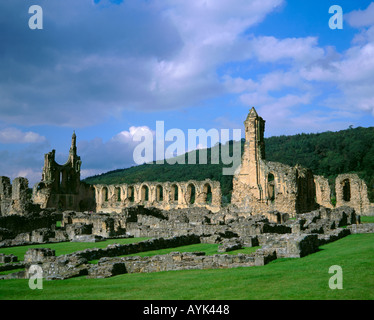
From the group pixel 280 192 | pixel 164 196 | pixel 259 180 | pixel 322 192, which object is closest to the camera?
pixel 280 192

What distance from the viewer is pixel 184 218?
2925 cm

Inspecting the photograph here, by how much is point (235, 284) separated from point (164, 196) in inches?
1727

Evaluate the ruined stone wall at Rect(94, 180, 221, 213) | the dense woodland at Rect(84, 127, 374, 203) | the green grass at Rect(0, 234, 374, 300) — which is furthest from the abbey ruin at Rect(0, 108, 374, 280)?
the dense woodland at Rect(84, 127, 374, 203)

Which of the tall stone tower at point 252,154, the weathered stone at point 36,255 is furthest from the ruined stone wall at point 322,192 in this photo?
the weathered stone at point 36,255

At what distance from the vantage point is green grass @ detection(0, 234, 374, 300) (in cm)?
705

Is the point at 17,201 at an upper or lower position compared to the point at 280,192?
lower

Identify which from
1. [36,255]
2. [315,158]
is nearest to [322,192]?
[36,255]

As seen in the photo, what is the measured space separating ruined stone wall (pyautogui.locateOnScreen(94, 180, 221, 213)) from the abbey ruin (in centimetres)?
13

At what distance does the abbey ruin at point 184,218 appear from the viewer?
1178 cm

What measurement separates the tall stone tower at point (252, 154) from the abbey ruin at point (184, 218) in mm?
86

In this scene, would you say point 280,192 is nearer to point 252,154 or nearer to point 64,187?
point 252,154

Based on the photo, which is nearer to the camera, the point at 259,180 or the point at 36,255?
the point at 36,255

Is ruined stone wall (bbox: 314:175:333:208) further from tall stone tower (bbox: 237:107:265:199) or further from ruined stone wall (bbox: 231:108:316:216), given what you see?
tall stone tower (bbox: 237:107:265:199)
